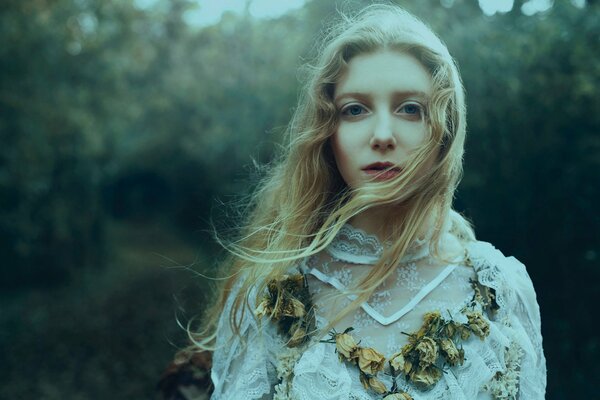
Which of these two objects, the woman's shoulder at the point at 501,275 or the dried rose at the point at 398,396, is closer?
the dried rose at the point at 398,396

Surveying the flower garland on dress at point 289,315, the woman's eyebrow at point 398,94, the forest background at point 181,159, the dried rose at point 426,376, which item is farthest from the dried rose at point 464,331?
the forest background at point 181,159

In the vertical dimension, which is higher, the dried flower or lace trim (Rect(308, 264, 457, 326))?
lace trim (Rect(308, 264, 457, 326))

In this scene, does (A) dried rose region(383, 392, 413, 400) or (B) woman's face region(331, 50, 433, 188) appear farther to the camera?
Result: (B) woman's face region(331, 50, 433, 188)

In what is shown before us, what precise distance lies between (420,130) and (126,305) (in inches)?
296

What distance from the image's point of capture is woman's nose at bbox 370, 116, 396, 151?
5.32 ft

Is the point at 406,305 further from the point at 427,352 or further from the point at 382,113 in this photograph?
the point at 382,113

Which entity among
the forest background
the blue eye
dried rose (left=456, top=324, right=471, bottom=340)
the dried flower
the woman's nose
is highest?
the blue eye

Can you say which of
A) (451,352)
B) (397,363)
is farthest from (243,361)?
(451,352)

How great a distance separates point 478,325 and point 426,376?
0.19 metres

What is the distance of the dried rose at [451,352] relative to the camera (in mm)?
1599

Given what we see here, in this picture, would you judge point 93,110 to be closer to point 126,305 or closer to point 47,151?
point 47,151

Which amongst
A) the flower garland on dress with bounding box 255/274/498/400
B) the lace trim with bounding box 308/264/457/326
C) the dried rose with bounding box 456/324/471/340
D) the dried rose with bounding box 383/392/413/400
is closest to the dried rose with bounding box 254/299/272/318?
the flower garland on dress with bounding box 255/274/498/400

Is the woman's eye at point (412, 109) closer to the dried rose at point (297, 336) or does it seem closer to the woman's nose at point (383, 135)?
the woman's nose at point (383, 135)

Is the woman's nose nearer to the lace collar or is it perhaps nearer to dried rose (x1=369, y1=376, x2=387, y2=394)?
the lace collar
